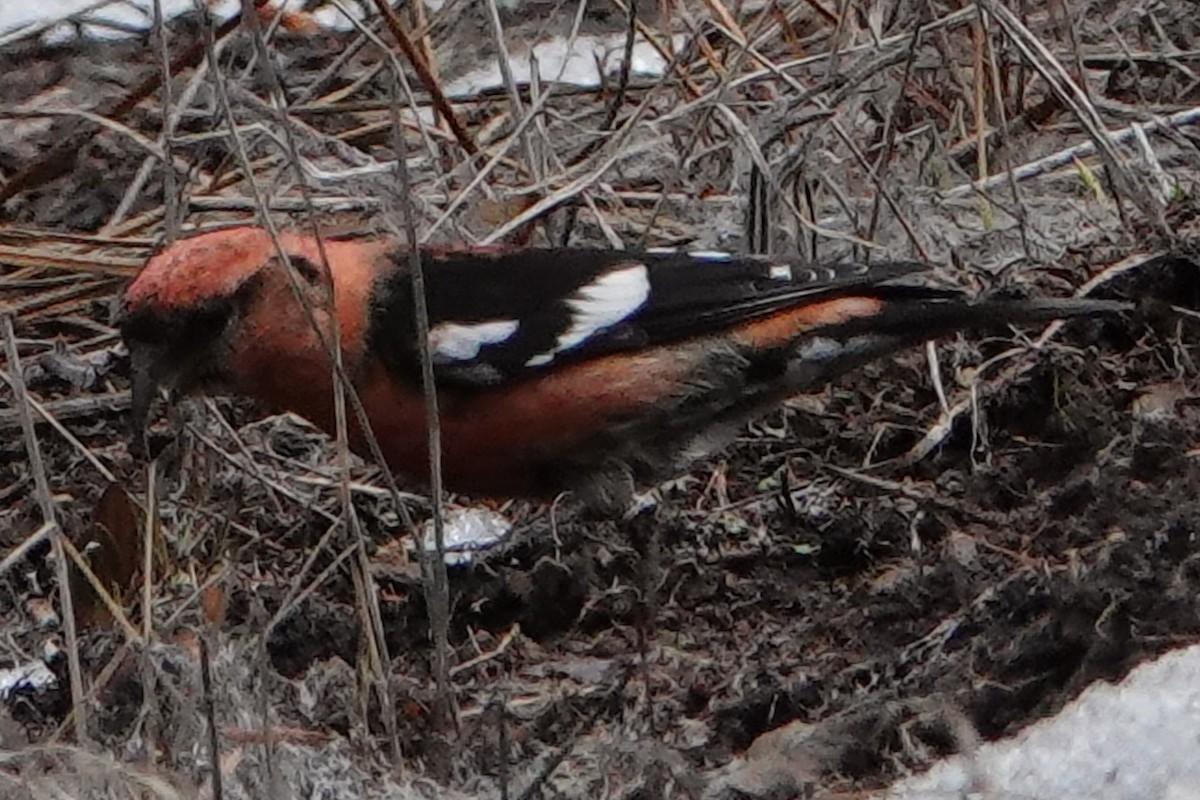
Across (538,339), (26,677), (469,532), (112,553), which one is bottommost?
(469,532)

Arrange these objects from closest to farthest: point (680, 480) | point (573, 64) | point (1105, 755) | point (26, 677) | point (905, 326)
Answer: point (1105, 755), point (26, 677), point (905, 326), point (680, 480), point (573, 64)

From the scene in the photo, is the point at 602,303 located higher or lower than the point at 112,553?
higher

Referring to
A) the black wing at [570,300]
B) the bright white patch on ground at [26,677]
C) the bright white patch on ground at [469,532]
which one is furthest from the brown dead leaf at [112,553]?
the bright white patch on ground at [469,532]

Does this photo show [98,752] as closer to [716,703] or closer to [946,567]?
[716,703]

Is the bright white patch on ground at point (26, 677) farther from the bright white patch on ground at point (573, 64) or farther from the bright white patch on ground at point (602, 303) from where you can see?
the bright white patch on ground at point (573, 64)

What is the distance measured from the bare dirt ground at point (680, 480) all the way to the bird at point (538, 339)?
0.13 metres

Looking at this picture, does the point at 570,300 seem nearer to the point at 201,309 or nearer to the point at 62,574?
the point at 201,309

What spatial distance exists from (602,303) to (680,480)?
424mm

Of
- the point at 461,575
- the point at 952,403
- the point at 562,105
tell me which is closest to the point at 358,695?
the point at 461,575

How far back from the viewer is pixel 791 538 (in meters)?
3.26

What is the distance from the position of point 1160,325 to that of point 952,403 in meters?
0.37

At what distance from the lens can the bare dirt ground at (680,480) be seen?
7.68 feet

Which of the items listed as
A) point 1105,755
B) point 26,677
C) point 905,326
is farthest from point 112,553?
point 1105,755

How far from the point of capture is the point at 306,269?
10.6ft
